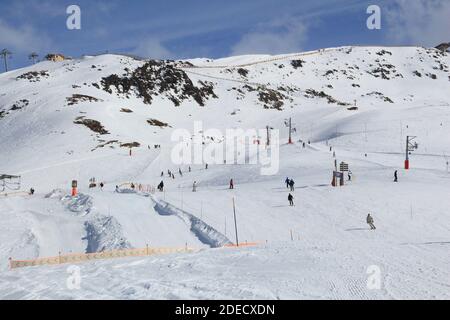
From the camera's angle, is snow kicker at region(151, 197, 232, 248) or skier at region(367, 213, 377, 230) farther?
skier at region(367, 213, 377, 230)

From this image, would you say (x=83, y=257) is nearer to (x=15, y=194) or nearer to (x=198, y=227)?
(x=198, y=227)

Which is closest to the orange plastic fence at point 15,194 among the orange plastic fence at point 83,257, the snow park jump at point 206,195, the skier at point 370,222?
the snow park jump at point 206,195

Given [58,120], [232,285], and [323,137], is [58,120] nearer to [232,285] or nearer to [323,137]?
[323,137]

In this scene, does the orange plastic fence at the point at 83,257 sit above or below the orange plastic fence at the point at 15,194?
below

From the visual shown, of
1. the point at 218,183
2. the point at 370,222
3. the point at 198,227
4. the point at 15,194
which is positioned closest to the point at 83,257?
the point at 198,227

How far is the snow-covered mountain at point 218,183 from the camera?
15.9 m

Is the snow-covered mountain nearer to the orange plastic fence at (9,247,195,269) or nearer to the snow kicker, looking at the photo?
the snow kicker

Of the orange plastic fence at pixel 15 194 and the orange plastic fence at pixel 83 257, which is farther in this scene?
the orange plastic fence at pixel 15 194

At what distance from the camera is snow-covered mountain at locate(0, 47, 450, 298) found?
625 inches

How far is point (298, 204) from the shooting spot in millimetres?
31359

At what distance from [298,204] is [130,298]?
20248mm

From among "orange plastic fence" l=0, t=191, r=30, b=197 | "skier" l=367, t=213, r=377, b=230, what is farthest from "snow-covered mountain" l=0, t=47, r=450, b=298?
"orange plastic fence" l=0, t=191, r=30, b=197

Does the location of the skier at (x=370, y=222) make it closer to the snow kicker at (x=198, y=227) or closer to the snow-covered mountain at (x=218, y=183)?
the snow-covered mountain at (x=218, y=183)

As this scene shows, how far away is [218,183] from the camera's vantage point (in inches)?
1829
